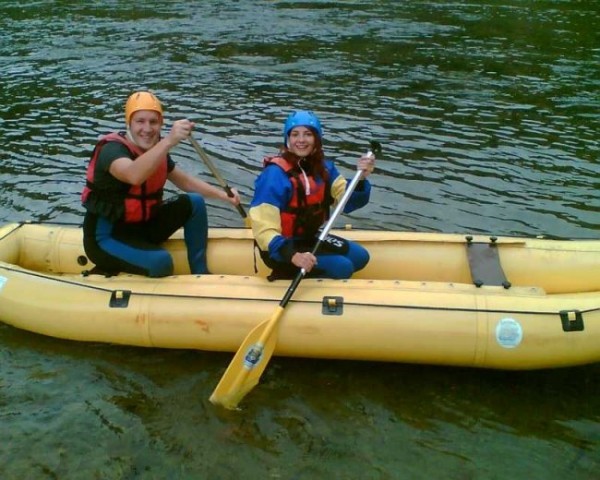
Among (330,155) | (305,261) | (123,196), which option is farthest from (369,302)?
(330,155)

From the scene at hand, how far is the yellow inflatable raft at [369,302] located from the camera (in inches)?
162

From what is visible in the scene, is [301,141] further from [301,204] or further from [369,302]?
[369,302]

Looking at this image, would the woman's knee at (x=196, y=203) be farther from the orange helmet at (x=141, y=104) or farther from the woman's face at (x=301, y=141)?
the woman's face at (x=301, y=141)

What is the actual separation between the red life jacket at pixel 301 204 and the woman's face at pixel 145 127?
757 mm

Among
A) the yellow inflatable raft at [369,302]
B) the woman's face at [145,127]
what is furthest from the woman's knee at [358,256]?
the woman's face at [145,127]

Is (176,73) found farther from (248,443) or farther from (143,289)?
(248,443)

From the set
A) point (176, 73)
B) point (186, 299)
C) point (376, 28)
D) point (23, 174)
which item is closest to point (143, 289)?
point (186, 299)

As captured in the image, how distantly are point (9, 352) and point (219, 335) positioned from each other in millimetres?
1568

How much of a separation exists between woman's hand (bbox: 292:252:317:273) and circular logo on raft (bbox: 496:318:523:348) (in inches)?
46.6

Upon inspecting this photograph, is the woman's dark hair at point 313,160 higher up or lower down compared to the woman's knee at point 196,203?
higher up

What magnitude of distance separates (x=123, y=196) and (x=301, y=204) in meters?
1.21

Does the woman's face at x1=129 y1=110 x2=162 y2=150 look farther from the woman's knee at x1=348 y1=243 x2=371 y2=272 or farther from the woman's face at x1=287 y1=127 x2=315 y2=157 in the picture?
the woman's knee at x1=348 y1=243 x2=371 y2=272

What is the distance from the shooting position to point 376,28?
1472 centimetres

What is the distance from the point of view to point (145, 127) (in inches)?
176
